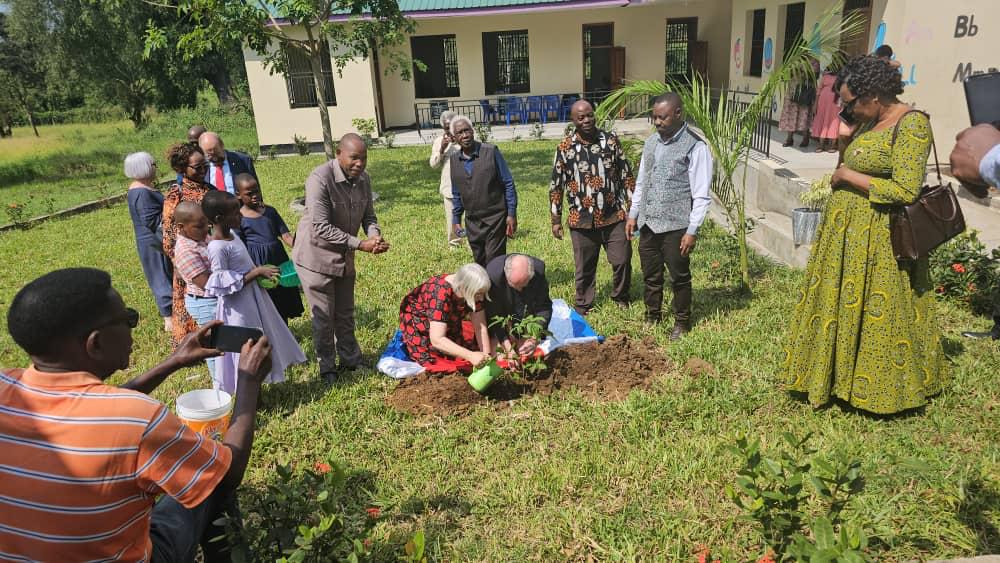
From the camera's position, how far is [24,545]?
72.2 inches

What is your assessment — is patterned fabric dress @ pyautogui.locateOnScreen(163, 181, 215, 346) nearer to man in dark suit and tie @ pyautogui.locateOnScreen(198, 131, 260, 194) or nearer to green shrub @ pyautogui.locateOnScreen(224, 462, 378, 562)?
man in dark suit and tie @ pyautogui.locateOnScreen(198, 131, 260, 194)

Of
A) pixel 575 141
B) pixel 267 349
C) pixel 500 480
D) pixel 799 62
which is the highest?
pixel 799 62

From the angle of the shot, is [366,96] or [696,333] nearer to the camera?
[696,333]

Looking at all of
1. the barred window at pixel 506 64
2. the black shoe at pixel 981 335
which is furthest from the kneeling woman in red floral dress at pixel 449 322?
the barred window at pixel 506 64

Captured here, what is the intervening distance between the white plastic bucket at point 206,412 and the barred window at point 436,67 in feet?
55.5

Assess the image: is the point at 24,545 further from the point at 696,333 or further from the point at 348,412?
the point at 696,333

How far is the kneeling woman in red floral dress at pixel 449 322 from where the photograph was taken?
4.27 m

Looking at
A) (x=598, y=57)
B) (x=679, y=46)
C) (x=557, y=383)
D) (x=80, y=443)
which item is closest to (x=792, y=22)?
(x=679, y=46)

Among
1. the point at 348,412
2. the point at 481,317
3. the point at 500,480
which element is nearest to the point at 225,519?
the point at 500,480

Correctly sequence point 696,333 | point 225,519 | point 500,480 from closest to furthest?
point 225,519
point 500,480
point 696,333

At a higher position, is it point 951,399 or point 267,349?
point 267,349

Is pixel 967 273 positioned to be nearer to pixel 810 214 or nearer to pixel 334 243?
pixel 810 214

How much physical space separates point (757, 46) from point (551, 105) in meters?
6.43

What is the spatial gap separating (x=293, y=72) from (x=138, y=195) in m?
12.9
